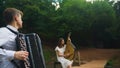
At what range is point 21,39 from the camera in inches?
129

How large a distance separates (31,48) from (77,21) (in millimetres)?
28520

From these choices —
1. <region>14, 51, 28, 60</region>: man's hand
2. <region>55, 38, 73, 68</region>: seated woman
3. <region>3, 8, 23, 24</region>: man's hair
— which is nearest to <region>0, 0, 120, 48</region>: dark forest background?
<region>55, 38, 73, 68</region>: seated woman

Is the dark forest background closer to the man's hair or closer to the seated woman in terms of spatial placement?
the seated woman

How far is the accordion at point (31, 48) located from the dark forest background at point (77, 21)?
88.3 feet

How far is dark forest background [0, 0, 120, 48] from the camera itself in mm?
31578

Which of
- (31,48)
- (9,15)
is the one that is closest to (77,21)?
(9,15)

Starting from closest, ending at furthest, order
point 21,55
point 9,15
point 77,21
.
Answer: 1. point 21,55
2. point 9,15
3. point 77,21

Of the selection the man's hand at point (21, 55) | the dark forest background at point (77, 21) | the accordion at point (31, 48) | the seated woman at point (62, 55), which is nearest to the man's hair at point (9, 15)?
the accordion at point (31, 48)

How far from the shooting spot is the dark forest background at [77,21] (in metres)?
31.6

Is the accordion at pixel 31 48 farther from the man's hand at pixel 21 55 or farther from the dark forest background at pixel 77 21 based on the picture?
the dark forest background at pixel 77 21

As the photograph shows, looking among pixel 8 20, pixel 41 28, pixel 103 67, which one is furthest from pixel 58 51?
pixel 41 28

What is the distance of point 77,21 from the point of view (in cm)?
3180

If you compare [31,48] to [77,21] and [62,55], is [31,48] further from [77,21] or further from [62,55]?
[77,21]

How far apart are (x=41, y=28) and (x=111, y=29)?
18.8ft
